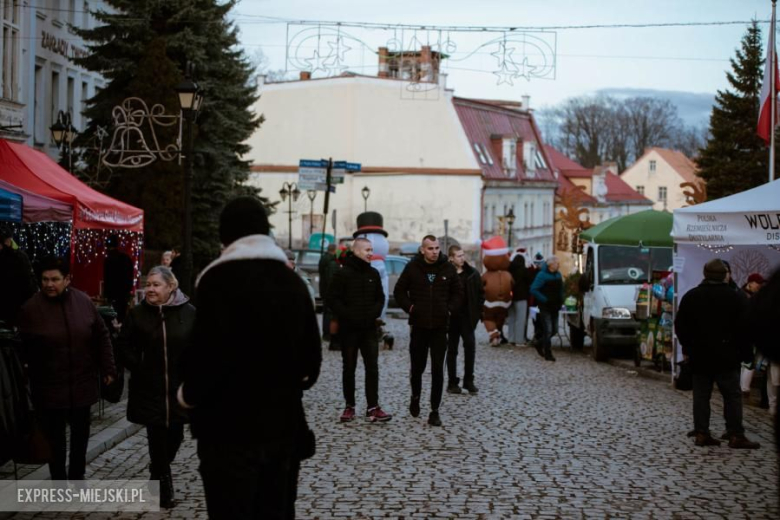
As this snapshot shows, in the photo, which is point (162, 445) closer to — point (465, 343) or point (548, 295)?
point (465, 343)

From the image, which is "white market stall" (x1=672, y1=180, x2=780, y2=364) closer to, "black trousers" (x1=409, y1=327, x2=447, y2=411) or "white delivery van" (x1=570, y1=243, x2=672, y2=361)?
"black trousers" (x1=409, y1=327, x2=447, y2=411)

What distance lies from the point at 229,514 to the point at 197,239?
27964 millimetres

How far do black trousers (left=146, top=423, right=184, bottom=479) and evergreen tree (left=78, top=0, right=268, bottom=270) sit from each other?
21.9m

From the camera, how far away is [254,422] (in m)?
5.22

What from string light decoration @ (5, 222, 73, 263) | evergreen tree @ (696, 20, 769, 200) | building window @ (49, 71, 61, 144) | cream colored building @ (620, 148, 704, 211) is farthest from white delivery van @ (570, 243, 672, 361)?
cream colored building @ (620, 148, 704, 211)

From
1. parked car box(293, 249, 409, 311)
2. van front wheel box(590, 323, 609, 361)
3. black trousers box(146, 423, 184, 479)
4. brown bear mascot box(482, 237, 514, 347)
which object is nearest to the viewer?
black trousers box(146, 423, 184, 479)

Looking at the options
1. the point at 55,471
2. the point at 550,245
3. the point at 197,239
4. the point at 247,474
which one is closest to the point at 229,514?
Result: the point at 247,474

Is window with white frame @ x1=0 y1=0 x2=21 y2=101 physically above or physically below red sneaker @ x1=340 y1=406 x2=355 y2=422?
above

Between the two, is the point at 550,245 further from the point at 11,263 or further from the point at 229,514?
the point at 229,514

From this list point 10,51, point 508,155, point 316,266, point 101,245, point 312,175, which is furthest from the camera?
point 508,155

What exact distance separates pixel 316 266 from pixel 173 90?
1126 centimetres

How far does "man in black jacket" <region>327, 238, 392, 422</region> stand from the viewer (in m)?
12.7

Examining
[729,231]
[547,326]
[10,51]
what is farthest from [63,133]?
[729,231]

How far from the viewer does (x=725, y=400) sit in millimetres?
11641
